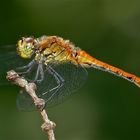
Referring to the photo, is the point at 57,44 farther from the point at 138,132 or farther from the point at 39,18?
the point at 138,132

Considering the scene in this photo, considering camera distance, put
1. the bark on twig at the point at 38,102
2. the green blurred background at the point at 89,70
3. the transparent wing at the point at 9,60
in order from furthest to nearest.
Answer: the green blurred background at the point at 89,70 < the transparent wing at the point at 9,60 < the bark on twig at the point at 38,102

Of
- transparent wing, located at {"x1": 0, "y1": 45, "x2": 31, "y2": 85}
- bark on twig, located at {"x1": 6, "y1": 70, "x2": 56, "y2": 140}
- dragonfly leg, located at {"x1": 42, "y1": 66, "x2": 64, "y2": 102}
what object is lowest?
bark on twig, located at {"x1": 6, "y1": 70, "x2": 56, "y2": 140}

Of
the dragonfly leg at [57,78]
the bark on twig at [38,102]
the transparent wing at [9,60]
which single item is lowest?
the bark on twig at [38,102]

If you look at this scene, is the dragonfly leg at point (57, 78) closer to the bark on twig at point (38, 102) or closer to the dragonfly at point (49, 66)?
the dragonfly at point (49, 66)

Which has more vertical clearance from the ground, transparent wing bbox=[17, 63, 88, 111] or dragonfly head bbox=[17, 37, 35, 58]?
dragonfly head bbox=[17, 37, 35, 58]

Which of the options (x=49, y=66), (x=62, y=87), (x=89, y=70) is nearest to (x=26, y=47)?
(x=49, y=66)

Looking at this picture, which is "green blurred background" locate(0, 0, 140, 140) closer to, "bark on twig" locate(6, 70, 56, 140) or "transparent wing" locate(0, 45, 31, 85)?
"transparent wing" locate(0, 45, 31, 85)

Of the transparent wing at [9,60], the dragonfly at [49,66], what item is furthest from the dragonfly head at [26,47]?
the transparent wing at [9,60]

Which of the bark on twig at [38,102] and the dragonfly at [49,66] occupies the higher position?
the dragonfly at [49,66]

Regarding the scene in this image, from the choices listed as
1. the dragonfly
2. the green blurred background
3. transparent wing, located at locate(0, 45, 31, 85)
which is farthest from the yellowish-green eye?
the green blurred background
